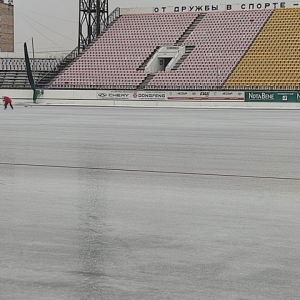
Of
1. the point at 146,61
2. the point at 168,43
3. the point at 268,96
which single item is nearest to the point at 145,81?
the point at 146,61

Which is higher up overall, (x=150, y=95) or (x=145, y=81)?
(x=145, y=81)

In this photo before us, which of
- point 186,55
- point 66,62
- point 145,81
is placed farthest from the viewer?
point 66,62

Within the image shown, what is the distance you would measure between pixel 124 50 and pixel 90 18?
487cm

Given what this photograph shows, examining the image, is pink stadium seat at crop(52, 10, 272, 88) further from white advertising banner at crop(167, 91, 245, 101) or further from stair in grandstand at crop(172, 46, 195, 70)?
white advertising banner at crop(167, 91, 245, 101)

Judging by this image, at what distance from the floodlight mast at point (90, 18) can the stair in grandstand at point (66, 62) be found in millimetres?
549

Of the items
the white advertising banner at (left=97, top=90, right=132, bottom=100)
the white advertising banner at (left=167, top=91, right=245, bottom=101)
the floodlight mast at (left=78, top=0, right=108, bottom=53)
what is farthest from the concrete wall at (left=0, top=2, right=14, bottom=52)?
the white advertising banner at (left=167, top=91, right=245, bottom=101)

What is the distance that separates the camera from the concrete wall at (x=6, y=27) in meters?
104

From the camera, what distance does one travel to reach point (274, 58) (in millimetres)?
57750

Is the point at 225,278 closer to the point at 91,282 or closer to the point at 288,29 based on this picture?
the point at 91,282

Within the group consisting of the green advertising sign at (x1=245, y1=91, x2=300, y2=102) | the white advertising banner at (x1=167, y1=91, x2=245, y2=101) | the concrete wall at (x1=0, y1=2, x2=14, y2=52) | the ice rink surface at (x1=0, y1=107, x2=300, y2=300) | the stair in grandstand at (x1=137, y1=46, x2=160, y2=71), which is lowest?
the ice rink surface at (x1=0, y1=107, x2=300, y2=300)

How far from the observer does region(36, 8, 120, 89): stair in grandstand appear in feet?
203

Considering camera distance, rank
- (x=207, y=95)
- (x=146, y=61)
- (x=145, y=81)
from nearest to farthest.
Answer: (x=207, y=95) < (x=145, y=81) < (x=146, y=61)

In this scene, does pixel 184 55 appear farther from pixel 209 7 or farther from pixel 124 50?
pixel 209 7

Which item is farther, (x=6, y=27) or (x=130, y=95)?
(x=6, y=27)
